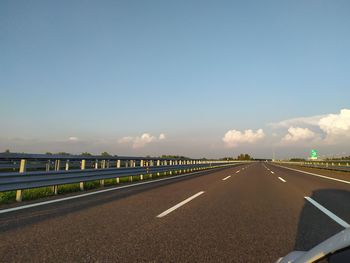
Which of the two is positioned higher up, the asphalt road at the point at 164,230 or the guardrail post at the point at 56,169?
the guardrail post at the point at 56,169

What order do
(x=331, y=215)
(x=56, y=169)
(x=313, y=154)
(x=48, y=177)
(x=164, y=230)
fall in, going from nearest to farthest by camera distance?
(x=164, y=230) → (x=331, y=215) → (x=48, y=177) → (x=56, y=169) → (x=313, y=154)

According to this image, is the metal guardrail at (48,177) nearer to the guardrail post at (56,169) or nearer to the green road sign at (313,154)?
the guardrail post at (56,169)

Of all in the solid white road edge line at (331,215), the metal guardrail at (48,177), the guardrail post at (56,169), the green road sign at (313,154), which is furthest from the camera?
the green road sign at (313,154)

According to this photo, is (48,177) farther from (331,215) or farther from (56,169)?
(56,169)

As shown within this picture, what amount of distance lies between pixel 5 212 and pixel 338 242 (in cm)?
711

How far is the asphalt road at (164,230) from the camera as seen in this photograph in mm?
4227

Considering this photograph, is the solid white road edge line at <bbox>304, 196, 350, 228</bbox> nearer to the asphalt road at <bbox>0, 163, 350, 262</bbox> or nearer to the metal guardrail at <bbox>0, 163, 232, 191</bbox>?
the asphalt road at <bbox>0, 163, 350, 262</bbox>

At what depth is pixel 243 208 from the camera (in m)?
8.09

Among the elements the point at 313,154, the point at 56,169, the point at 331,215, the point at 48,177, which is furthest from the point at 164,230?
the point at 313,154

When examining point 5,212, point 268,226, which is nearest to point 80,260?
point 268,226

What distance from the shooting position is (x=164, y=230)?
18.3 ft

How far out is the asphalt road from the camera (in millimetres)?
4227

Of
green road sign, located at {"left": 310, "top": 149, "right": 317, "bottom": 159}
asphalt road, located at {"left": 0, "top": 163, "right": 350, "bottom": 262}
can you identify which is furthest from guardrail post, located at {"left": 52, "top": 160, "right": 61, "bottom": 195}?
green road sign, located at {"left": 310, "top": 149, "right": 317, "bottom": 159}

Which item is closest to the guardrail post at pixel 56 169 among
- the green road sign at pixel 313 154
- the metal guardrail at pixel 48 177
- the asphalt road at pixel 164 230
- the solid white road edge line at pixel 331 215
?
the metal guardrail at pixel 48 177
